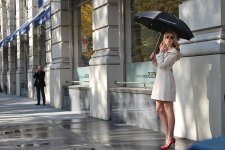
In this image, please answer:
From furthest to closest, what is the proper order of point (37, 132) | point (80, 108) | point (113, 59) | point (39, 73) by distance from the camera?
point (39, 73) < point (80, 108) < point (113, 59) < point (37, 132)

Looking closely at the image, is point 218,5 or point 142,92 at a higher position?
point 218,5

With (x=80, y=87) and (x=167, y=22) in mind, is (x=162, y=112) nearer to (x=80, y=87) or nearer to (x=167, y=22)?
(x=167, y=22)

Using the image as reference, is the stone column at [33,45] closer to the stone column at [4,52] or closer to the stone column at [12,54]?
the stone column at [12,54]

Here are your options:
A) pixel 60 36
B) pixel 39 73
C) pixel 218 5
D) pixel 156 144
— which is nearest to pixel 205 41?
pixel 218 5

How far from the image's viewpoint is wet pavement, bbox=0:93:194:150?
8.06m

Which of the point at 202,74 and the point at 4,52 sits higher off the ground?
the point at 4,52

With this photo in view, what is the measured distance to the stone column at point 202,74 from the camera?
7.41 metres

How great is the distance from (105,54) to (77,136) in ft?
11.8

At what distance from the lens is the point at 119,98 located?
39.2 feet

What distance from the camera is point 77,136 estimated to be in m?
9.55

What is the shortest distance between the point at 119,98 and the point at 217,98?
479cm

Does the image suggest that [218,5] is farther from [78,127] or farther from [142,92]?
[78,127]

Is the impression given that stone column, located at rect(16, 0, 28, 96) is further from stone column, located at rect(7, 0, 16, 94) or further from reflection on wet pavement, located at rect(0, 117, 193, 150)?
reflection on wet pavement, located at rect(0, 117, 193, 150)

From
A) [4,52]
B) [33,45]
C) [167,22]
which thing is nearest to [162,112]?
[167,22]
